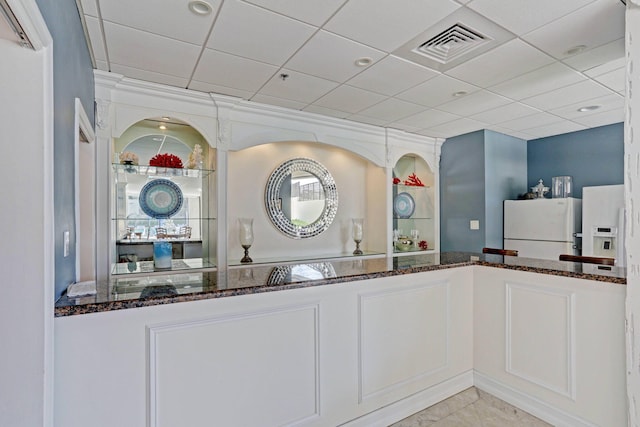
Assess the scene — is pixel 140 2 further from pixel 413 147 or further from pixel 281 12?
pixel 413 147

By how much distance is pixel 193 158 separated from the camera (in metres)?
3.30

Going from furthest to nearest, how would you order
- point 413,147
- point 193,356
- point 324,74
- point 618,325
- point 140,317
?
point 413,147 < point 324,74 < point 618,325 < point 193,356 < point 140,317

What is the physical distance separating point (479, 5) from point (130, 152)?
3024 mm

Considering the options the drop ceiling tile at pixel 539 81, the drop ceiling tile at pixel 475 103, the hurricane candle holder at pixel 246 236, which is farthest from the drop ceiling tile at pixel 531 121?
the hurricane candle holder at pixel 246 236

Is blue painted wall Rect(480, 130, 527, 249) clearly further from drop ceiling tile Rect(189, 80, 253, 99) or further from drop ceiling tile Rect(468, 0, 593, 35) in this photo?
drop ceiling tile Rect(189, 80, 253, 99)

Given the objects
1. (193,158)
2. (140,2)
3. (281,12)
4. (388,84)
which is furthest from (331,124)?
(140,2)

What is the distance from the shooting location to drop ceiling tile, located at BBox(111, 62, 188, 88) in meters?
2.60

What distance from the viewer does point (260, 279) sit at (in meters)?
1.79

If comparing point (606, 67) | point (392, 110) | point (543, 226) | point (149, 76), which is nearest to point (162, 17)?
point (149, 76)

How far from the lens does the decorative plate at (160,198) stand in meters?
3.26

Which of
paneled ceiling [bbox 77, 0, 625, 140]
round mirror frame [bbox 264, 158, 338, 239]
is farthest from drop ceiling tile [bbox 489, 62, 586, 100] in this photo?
round mirror frame [bbox 264, 158, 338, 239]

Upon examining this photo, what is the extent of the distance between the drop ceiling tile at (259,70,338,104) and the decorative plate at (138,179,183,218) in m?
1.31

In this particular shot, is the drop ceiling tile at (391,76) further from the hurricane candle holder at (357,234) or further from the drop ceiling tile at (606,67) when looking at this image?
the hurricane candle holder at (357,234)

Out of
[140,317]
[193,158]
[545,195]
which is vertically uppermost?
[193,158]
